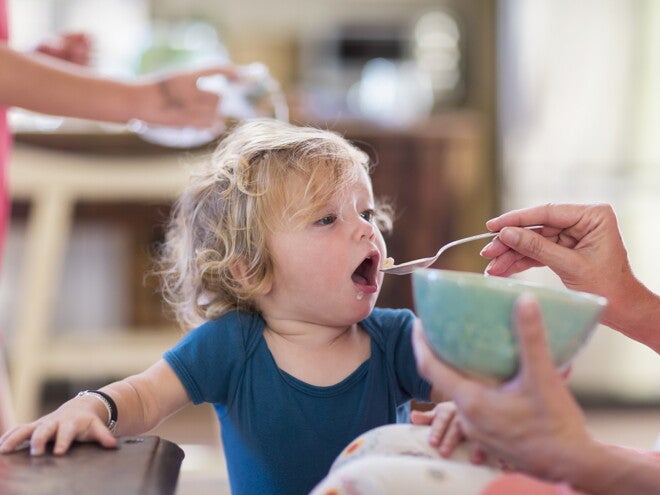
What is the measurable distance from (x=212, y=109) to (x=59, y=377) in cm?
245

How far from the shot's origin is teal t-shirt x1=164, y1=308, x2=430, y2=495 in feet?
3.92

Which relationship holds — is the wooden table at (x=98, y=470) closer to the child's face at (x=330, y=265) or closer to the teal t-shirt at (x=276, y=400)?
the teal t-shirt at (x=276, y=400)

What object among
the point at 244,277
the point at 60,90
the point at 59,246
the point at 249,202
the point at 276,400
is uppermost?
the point at 60,90

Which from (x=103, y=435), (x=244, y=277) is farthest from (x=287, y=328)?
(x=103, y=435)

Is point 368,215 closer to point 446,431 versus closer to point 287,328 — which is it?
point 287,328

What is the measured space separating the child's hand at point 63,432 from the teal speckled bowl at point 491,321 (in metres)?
0.43

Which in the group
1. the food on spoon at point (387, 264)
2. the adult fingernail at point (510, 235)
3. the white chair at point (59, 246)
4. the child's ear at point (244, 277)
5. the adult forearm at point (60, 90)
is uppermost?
the adult forearm at point (60, 90)

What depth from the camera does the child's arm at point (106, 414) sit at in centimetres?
103

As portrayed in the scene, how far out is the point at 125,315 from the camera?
12.1 feet

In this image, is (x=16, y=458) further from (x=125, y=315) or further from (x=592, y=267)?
(x=125, y=315)

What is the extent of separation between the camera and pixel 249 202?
1258 millimetres

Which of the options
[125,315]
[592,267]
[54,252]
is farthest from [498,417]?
[125,315]

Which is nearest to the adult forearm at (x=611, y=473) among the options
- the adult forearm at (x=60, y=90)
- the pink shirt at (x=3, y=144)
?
the adult forearm at (x=60, y=90)

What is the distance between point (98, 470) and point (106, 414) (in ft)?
0.53
